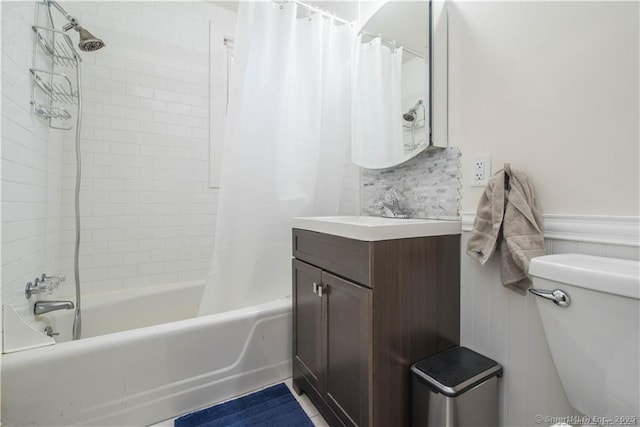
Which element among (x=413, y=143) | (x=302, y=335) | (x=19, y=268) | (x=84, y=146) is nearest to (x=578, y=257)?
(x=413, y=143)

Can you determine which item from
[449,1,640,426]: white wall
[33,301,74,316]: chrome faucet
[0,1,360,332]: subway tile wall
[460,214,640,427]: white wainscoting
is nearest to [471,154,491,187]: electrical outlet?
[449,1,640,426]: white wall

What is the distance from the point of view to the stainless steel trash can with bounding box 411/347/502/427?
0.85m

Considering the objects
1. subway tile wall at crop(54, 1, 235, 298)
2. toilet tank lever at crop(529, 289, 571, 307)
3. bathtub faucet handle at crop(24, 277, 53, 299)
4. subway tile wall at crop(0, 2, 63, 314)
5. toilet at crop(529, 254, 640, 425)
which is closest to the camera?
toilet at crop(529, 254, 640, 425)

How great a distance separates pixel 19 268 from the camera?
1.18 meters

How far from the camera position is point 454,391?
821mm

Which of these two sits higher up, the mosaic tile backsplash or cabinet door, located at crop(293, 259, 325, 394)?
the mosaic tile backsplash

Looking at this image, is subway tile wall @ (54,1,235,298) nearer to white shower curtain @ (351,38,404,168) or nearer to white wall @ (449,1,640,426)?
white shower curtain @ (351,38,404,168)

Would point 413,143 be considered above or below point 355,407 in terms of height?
above

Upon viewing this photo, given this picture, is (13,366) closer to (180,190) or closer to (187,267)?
(187,267)

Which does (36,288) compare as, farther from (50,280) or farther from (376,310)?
(376,310)

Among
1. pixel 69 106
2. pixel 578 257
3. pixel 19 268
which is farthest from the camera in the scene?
pixel 69 106

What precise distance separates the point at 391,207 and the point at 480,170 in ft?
1.53

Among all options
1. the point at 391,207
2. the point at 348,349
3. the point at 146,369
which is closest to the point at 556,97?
the point at 391,207

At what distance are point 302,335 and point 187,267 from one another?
1.19m
